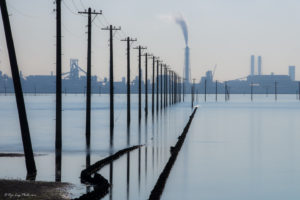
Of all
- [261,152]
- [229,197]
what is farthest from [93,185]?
[261,152]

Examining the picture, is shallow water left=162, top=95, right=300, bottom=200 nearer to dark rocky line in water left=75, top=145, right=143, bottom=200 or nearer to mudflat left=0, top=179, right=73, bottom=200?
dark rocky line in water left=75, top=145, right=143, bottom=200

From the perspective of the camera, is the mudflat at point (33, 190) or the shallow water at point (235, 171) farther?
the shallow water at point (235, 171)

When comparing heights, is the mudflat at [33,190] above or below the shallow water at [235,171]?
above

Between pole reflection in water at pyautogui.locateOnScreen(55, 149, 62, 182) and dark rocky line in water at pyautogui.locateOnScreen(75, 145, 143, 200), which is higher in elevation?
dark rocky line in water at pyautogui.locateOnScreen(75, 145, 143, 200)

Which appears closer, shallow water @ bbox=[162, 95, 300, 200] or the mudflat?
the mudflat

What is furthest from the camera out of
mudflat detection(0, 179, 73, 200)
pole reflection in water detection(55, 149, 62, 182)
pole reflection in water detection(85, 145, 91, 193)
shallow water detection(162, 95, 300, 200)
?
pole reflection in water detection(55, 149, 62, 182)

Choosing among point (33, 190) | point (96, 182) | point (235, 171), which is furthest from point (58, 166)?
point (235, 171)

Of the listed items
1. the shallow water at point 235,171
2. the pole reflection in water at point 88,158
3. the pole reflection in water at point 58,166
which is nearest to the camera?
the shallow water at point 235,171

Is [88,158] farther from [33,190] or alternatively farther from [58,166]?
[33,190]

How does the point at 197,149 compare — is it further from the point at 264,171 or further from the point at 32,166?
the point at 32,166

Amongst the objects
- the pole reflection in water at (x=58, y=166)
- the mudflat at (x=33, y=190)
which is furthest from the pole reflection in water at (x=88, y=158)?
the pole reflection in water at (x=58, y=166)

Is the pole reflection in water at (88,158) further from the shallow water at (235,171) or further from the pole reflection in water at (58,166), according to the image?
the shallow water at (235,171)

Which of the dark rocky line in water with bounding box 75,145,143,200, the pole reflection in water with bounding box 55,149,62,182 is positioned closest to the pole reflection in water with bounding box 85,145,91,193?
the dark rocky line in water with bounding box 75,145,143,200

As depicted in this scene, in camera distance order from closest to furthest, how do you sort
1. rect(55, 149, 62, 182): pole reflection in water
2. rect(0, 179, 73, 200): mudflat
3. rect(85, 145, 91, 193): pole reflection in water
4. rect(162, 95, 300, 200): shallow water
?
rect(0, 179, 73, 200): mudflat
rect(162, 95, 300, 200): shallow water
rect(85, 145, 91, 193): pole reflection in water
rect(55, 149, 62, 182): pole reflection in water
